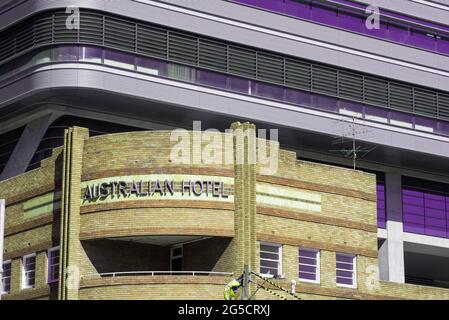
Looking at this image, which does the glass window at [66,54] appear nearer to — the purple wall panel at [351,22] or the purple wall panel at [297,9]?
the purple wall panel at [297,9]

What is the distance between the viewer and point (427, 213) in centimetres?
5453

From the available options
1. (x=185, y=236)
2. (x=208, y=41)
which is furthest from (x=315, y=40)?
(x=185, y=236)

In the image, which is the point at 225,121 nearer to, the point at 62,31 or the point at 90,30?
the point at 90,30

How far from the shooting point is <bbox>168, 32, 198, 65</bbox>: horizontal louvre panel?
156ft

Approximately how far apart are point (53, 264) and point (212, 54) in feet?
38.3

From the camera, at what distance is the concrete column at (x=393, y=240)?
2034 inches

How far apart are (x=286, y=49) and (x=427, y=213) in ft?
38.0

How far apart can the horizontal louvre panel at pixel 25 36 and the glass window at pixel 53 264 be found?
30.5ft

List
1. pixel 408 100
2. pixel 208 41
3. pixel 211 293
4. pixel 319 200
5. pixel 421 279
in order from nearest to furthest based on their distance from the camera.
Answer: pixel 211 293
pixel 319 200
pixel 208 41
pixel 408 100
pixel 421 279

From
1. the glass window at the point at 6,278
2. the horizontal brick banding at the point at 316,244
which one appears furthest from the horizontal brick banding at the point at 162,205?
the glass window at the point at 6,278

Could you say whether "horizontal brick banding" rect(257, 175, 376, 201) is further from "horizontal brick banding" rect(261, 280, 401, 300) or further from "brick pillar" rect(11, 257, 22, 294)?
"brick pillar" rect(11, 257, 22, 294)

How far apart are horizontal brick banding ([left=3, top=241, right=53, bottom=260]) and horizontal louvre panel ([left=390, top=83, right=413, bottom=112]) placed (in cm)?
1829

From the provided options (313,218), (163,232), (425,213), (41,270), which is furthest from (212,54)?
(425,213)
